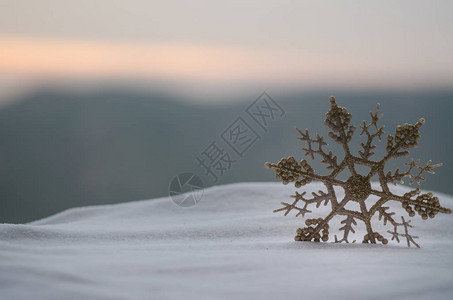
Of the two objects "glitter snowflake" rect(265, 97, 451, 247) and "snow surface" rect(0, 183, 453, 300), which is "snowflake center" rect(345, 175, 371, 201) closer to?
"glitter snowflake" rect(265, 97, 451, 247)

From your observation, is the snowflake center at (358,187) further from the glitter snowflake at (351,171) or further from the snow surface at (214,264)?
the snow surface at (214,264)

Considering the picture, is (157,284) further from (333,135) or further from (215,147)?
(215,147)

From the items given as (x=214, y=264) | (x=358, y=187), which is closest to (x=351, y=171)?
(x=358, y=187)

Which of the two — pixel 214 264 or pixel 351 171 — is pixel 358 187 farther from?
pixel 214 264

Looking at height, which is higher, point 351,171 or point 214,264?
point 351,171

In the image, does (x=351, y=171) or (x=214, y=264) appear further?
(x=351, y=171)

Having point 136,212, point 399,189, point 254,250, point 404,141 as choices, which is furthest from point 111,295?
point 399,189
